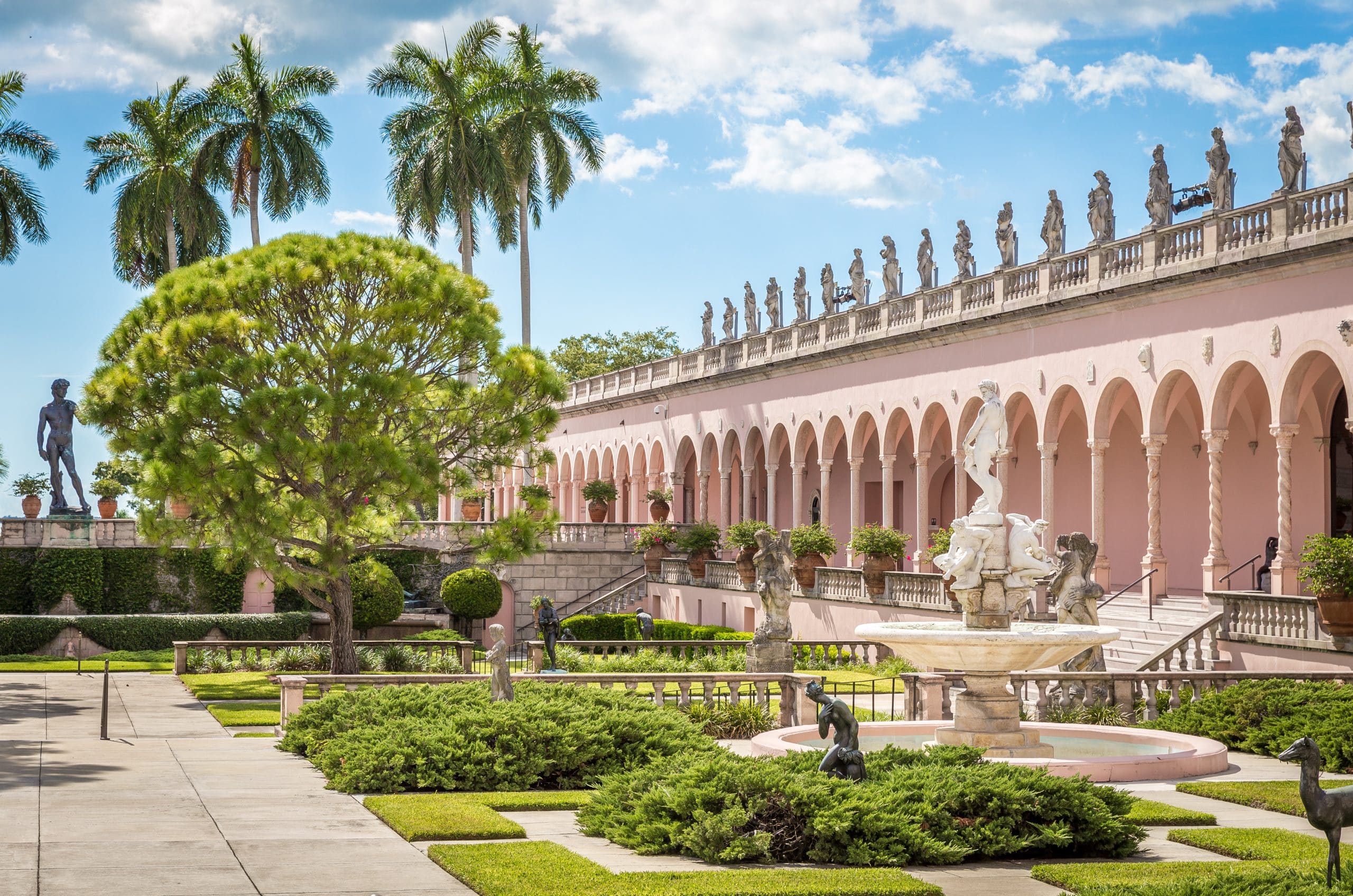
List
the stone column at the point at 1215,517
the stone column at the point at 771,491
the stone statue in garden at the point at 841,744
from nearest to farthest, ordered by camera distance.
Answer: the stone statue in garden at the point at 841,744
the stone column at the point at 1215,517
the stone column at the point at 771,491

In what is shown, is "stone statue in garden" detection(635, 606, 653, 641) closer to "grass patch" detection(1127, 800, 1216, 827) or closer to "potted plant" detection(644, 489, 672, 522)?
"potted plant" detection(644, 489, 672, 522)

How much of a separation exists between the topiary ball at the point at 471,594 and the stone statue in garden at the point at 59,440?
32.8ft

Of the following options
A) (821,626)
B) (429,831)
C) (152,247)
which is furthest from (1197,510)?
(152,247)

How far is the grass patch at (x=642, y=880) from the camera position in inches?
369

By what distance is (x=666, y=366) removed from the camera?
53.1 metres

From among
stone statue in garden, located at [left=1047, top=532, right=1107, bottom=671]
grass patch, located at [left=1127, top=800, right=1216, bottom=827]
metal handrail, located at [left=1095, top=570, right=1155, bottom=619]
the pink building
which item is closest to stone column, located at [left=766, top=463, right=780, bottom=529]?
the pink building

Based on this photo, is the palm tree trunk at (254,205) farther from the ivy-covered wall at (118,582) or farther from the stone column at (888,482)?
the stone column at (888,482)

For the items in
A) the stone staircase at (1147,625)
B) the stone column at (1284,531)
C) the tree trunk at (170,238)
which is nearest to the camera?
the stone column at (1284,531)

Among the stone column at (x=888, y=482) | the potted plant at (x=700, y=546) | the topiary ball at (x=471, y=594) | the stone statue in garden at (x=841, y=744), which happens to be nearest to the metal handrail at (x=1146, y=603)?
the stone column at (x=888, y=482)

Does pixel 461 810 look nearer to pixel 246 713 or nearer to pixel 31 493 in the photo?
pixel 246 713

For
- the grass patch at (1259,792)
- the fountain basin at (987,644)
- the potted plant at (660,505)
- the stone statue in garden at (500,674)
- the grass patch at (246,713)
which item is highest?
the potted plant at (660,505)

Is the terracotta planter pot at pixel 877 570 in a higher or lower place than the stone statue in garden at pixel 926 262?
lower

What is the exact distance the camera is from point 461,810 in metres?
12.6

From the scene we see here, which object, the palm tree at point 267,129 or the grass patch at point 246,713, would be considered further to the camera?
the palm tree at point 267,129
